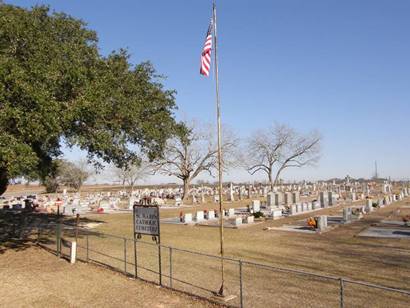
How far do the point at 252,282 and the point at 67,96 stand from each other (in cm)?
1074

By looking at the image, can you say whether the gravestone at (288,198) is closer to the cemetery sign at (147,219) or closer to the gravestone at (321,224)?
the gravestone at (321,224)

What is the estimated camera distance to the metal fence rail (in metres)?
10.1

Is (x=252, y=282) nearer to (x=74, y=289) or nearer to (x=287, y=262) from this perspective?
(x=287, y=262)

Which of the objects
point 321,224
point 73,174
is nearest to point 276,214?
point 321,224

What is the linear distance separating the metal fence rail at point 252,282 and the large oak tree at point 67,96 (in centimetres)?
491

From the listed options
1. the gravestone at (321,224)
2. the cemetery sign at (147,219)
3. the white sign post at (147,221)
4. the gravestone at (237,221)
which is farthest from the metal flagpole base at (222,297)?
the gravestone at (237,221)

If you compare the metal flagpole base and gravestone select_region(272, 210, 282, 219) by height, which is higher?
gravestone select_region(272, 210, 282, 219)

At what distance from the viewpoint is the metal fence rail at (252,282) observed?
1005 centimetres

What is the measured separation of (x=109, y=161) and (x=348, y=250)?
1365 centimetres

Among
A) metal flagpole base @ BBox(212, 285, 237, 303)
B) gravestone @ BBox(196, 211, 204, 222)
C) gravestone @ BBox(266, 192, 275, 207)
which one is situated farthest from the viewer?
gravestone @ BBox(266, 192, 275, 207)

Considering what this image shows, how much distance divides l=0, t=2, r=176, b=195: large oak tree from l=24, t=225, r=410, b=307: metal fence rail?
16.1ft

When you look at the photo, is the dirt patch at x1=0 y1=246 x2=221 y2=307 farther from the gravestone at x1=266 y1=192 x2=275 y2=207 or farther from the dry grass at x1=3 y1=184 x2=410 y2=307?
the gravestone at x1=266 y1=192 x2=275 y2=207

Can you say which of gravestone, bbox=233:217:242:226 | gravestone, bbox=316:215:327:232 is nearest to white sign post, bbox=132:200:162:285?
gravestone, bbox=316:215:327:232

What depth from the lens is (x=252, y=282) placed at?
12281 millimetres
